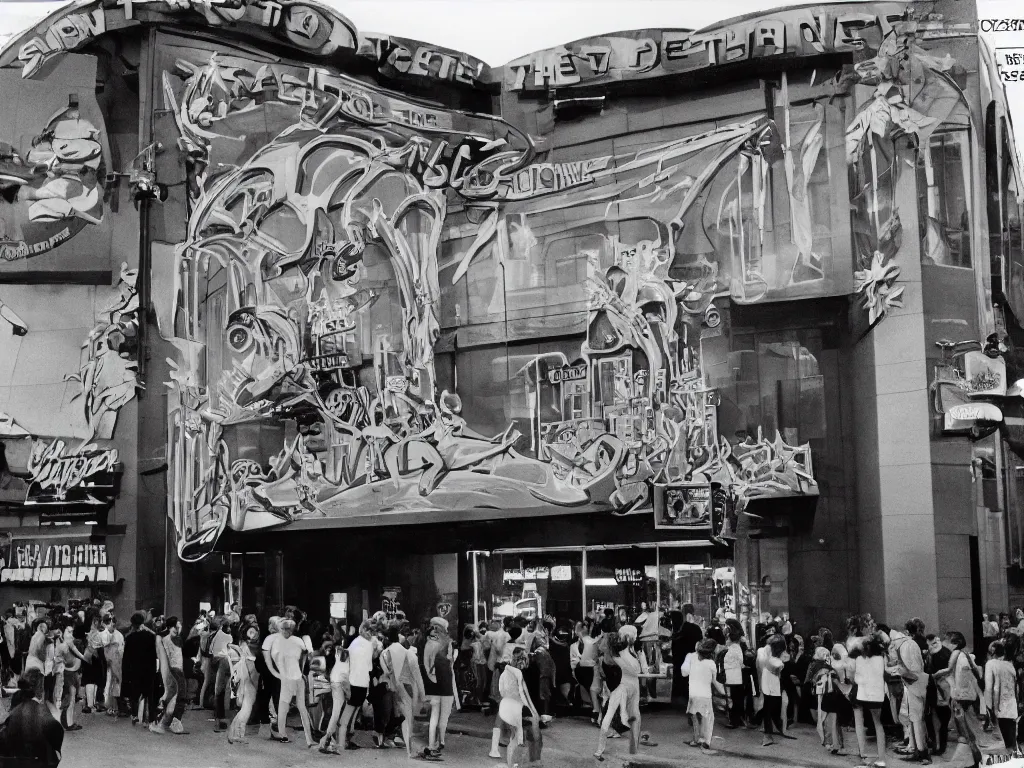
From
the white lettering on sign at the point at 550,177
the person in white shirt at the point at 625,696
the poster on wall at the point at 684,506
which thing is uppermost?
the white lettering on sign at the point at 550,177

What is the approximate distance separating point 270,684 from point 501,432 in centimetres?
450

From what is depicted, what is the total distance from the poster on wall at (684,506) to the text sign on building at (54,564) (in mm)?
7803

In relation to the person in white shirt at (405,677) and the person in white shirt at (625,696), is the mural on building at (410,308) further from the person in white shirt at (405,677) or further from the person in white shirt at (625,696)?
the person in white shirt at (405,677)

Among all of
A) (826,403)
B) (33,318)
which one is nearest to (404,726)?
Result: (826,403)

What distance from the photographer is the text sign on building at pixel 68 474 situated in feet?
53.8

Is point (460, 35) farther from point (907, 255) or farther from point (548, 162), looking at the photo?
point (907, 255)

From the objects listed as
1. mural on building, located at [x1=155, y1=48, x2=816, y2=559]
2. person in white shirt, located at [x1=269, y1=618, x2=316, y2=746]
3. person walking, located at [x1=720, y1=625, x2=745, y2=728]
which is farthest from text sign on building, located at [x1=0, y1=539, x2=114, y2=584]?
person walking, located at [x1=720, y1=625, x2=745, y2=728]

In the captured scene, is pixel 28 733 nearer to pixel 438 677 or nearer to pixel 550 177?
pixel 438 677

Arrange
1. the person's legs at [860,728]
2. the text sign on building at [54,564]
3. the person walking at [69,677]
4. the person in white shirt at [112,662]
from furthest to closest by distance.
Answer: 1. the text sign on building at [54,564]
2. the person in white shirt at [112,662]
3. the person walking at [69,677]
4. the person's legs at [860,728]

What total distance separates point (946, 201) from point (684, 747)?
22.3ft

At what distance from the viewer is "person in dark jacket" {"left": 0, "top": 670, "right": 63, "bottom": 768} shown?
8977 millimetres

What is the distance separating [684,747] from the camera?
12461 millimetres

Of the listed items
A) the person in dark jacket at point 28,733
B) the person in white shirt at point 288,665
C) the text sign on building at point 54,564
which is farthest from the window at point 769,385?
the text sign on building at point 54,564

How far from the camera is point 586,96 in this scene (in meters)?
15.3
